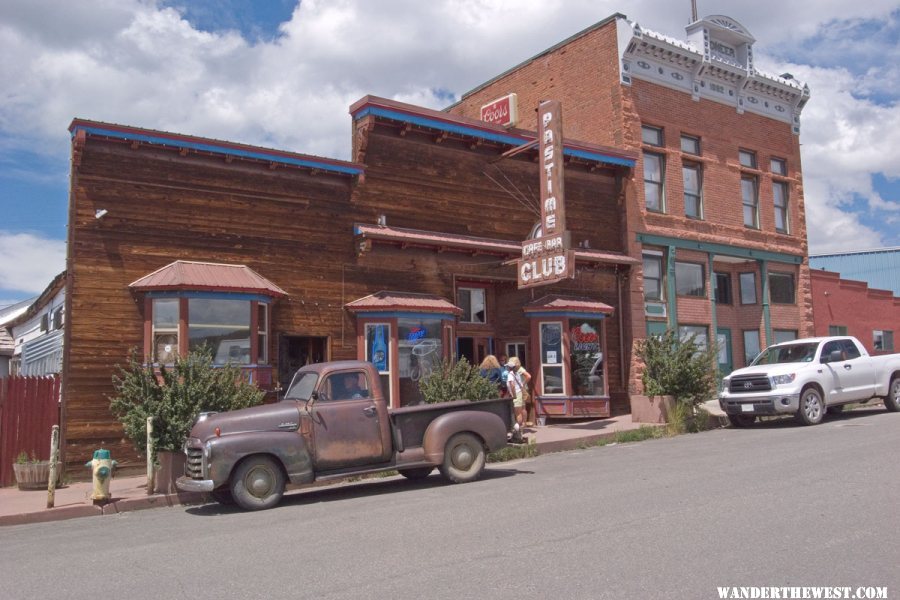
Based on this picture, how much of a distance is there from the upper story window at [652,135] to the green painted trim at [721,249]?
9.61ft

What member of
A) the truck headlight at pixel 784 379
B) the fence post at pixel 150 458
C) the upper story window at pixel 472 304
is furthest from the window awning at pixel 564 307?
the fence post at pixel 150 458

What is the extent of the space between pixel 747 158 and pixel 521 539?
70.8 feet

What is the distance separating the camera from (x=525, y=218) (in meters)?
19.7

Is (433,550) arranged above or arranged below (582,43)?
below

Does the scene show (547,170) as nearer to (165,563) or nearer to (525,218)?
(525,218)

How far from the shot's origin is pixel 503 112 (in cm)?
1978

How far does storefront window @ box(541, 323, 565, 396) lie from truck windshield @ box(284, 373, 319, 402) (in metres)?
9.11

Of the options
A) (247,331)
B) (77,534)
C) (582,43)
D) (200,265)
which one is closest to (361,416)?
(77,534)

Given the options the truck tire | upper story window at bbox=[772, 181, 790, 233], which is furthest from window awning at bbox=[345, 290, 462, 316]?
upper story window at bbox=[772, 181, 790, 233]

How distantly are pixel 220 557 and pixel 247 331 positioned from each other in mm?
8198

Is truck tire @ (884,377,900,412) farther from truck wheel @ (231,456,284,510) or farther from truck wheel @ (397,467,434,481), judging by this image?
truck wheel @ (231,456,284,510)

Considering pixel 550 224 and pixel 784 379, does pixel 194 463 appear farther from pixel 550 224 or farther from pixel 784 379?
pixel 784 379

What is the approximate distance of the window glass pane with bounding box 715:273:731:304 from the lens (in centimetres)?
2513

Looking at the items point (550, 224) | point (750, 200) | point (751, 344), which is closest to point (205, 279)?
point (550, 224)
